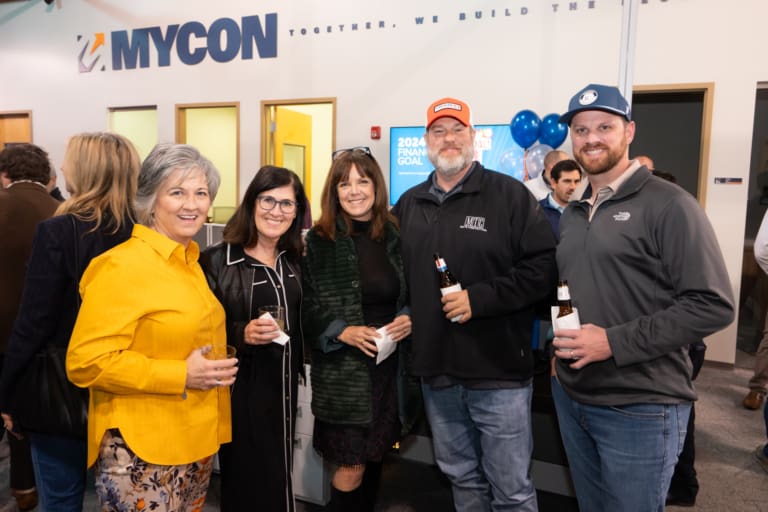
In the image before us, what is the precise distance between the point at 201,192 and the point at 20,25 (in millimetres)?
9237

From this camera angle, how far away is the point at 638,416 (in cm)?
150

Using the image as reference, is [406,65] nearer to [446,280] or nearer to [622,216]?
[446,280]

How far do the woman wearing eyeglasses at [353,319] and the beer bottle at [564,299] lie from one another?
0.58m

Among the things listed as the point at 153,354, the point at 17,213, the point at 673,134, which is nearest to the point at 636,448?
the point at 153,354

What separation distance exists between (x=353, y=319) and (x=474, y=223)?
55 cm

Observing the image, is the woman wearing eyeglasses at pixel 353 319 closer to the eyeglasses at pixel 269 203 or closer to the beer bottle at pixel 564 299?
the eyeglasses at pixel 269 203

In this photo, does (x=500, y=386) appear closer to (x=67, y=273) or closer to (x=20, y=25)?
(x=67, y=273)

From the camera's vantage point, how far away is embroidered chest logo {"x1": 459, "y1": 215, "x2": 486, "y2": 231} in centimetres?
186

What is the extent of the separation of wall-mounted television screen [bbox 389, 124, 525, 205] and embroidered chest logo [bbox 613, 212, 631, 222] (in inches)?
172

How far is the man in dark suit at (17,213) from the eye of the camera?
2396 millimetres

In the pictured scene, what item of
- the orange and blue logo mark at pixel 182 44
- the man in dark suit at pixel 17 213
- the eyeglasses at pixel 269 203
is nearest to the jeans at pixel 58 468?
the man in dark suit at pixel 17 213

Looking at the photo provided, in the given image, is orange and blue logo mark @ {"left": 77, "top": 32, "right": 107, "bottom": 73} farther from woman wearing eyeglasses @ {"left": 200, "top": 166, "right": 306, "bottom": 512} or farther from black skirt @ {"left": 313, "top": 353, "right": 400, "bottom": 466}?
black skirt @ {"left": 313, "top": 353, "right": 400, "bottom": 466}

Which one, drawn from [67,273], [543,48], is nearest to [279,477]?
[67,273]

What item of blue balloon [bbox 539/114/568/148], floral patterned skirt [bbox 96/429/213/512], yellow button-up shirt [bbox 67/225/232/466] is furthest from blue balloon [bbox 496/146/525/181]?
floral patterned skirt [bbox 96/429/213/512]
